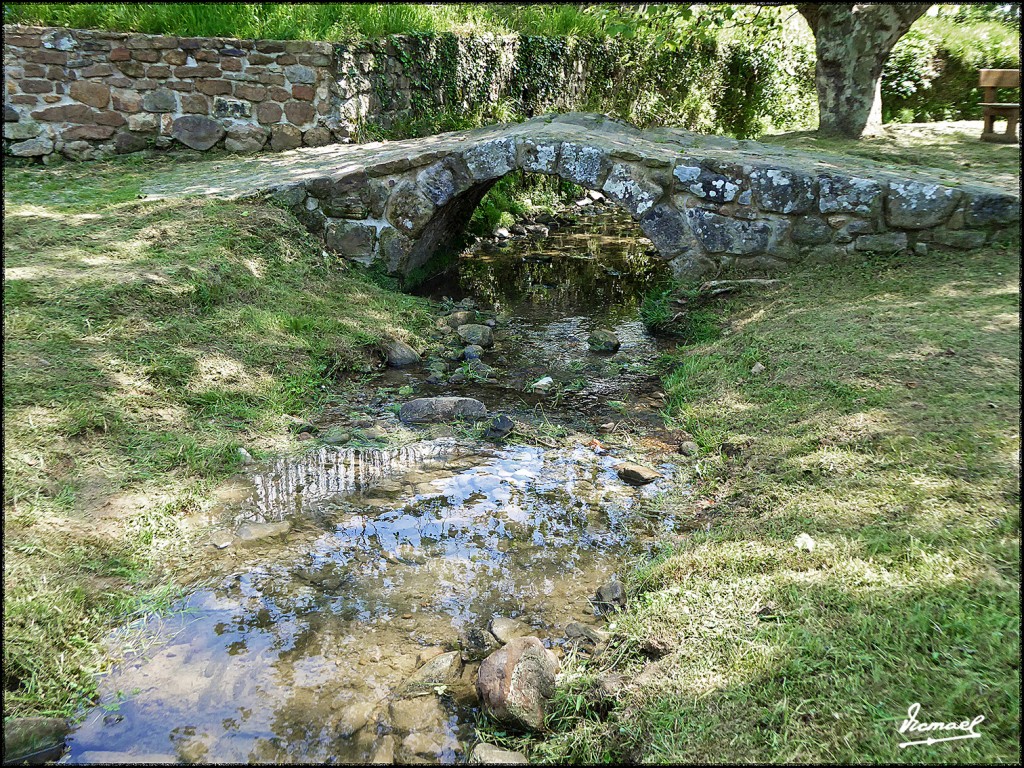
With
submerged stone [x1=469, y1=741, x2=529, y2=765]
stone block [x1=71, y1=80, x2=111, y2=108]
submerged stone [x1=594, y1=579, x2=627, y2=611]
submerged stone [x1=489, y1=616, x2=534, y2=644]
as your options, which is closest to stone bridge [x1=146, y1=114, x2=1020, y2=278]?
stone block [x1=71, y1=80, x2=111, y2=108]

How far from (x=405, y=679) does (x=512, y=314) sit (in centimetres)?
486

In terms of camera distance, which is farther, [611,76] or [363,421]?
[611,76]

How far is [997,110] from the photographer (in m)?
8.02

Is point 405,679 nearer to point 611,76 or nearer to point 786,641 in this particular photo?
point 786,641

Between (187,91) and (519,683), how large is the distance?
7727mm

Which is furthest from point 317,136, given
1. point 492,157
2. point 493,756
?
point 493,756

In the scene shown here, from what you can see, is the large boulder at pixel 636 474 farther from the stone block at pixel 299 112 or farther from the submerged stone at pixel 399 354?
the stone block at pixel 299 112

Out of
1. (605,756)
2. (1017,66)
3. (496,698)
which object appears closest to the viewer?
(605,756)

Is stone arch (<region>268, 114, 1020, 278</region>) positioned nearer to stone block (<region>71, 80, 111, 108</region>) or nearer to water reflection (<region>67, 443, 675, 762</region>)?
stone block (<region>71, 80, 111, 108</region>)

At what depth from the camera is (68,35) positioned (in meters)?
7.58

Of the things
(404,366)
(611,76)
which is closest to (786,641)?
(404,366)

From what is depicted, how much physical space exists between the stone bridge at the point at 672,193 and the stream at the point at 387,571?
1.55 m

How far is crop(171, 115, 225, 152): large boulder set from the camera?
8.12 metres

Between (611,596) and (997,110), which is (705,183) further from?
(611,596)
